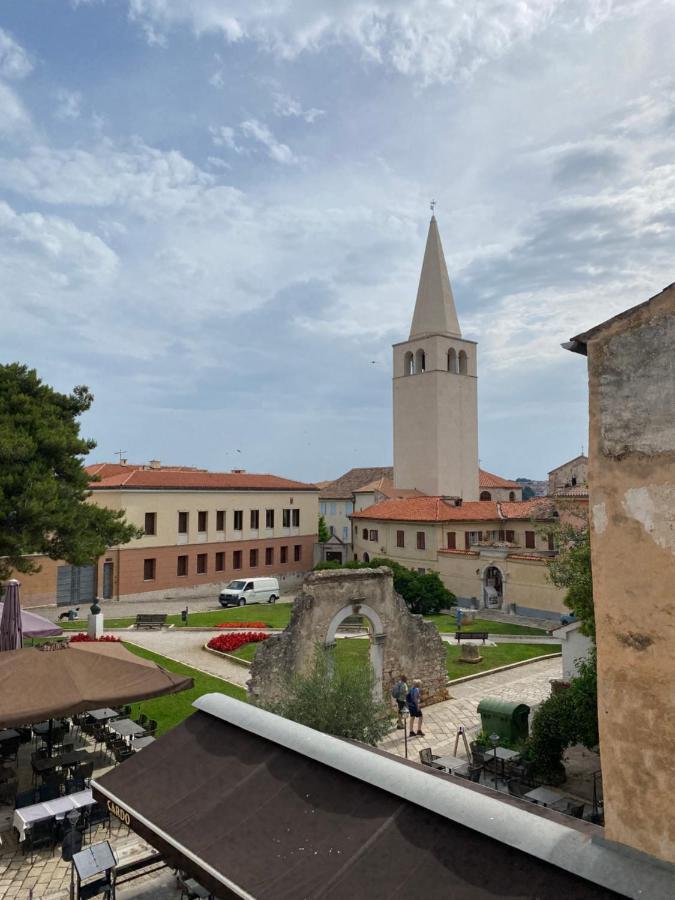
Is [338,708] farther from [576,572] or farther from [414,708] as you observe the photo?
[576,572]

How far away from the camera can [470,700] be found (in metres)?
18.7

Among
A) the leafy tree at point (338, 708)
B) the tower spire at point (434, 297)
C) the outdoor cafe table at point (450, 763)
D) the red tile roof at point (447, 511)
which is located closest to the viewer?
the leafy tree at point (338, 708)

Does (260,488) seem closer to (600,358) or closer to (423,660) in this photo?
(423,660)

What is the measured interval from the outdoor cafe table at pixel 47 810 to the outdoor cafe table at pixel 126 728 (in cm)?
286

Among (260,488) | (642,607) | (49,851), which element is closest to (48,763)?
(49,851)

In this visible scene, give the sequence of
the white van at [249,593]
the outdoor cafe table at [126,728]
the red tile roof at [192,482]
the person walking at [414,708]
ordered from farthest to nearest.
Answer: the red tile roof at [192,482], the white van at [249,593], the person walking at [414,708], the outdoor cafe table at [126,728]

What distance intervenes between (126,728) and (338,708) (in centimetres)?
500

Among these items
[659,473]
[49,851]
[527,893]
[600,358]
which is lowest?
[49,851]

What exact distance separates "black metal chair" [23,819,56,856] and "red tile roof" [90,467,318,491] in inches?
1064

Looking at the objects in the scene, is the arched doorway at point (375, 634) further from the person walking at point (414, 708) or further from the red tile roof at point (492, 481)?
the red tile roof at point (492, 481)

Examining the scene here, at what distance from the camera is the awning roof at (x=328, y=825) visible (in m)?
5.12

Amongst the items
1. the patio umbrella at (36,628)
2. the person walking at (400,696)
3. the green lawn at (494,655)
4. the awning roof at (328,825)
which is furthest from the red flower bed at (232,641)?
the awning roof at (328,825)

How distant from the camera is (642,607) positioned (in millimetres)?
4918

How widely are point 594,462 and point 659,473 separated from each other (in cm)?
55
